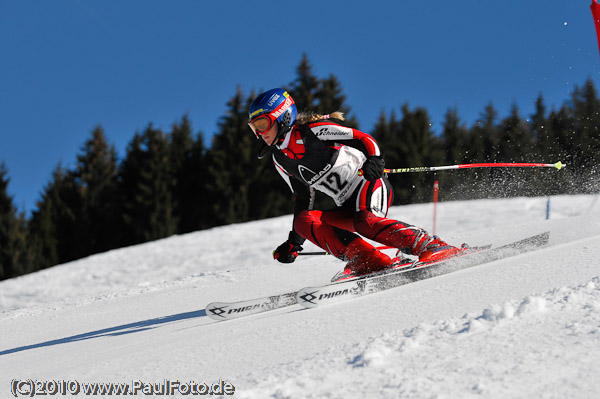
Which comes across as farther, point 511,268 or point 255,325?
point 511,268

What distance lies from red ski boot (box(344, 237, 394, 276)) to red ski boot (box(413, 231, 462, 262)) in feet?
1.13

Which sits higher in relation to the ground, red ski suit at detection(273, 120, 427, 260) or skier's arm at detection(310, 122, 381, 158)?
skier's arm at detection(310, 122, 381, 158)

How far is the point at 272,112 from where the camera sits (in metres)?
4.54

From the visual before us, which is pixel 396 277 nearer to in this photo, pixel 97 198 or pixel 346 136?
pixel 346 136

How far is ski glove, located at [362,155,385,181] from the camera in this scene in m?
4.41

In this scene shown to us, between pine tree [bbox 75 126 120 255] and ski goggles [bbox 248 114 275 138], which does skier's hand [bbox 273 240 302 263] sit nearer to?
ski goggles [bbox 248 114 275 138]

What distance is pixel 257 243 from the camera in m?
13.8

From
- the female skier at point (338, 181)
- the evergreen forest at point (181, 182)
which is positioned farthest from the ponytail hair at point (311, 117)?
the evergreen forest at point (181, 182)

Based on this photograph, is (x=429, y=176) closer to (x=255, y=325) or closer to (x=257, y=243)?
(x=257, y=243)

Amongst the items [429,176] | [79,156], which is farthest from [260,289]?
[79,156]

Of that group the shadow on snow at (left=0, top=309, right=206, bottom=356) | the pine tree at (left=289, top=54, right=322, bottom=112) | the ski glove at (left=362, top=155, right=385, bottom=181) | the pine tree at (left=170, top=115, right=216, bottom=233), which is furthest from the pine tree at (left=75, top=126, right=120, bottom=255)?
the ski glove at (left=362, top=155, right=385, bottom=181)

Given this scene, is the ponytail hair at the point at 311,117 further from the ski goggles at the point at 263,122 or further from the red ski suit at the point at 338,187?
the ski goggles at the point at 263,122

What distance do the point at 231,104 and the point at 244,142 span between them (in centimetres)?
339

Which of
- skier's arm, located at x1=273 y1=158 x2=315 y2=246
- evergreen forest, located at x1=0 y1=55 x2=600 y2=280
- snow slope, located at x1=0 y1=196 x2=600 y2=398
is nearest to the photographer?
snow slope, located at x1=0 y1=196 x2=600 y2=398
